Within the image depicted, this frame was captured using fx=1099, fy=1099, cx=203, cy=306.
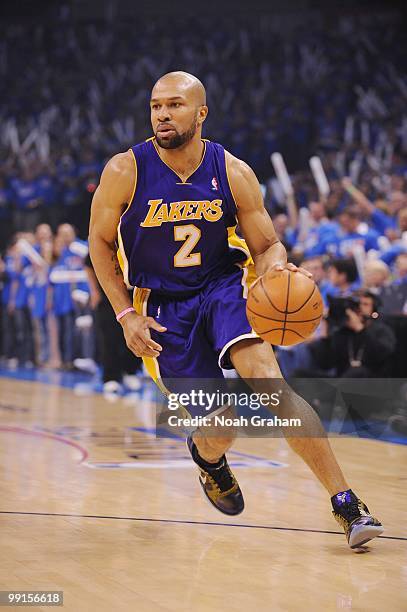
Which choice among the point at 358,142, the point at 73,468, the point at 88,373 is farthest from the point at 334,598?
the point at 358,142

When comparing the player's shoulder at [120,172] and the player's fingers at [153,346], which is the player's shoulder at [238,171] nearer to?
the player's shoulder at [120,172]

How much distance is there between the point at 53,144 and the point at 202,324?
20725mm

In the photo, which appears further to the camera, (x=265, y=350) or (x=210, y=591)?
(x=265, y=350)

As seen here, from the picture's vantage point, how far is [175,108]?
201 inches

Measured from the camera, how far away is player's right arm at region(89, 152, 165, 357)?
5125 millimetres

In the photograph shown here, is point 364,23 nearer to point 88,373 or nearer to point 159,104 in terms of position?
point 88,373

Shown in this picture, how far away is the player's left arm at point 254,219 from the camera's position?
5.22m

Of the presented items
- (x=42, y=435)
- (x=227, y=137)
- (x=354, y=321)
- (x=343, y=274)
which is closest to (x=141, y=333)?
(x=42, y=435)

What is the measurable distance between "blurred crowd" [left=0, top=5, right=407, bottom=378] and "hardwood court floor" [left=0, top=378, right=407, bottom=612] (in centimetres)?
220

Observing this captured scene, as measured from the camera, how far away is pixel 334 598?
13.0ft

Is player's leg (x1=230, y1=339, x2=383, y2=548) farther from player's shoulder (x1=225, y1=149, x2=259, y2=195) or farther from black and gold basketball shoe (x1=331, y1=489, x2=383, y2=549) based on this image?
player's shoulder (x1=225, y1=149, x2=259, y2=195)

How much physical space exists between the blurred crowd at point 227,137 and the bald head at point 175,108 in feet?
13.3

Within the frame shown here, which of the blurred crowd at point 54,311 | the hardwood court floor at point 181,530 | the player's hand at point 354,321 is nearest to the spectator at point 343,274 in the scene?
the player's hand at point 354,321

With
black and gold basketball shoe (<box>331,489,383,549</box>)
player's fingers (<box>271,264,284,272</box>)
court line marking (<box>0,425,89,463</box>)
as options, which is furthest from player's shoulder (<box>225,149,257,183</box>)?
court line marking (<box>0,425,89,463</box>)
